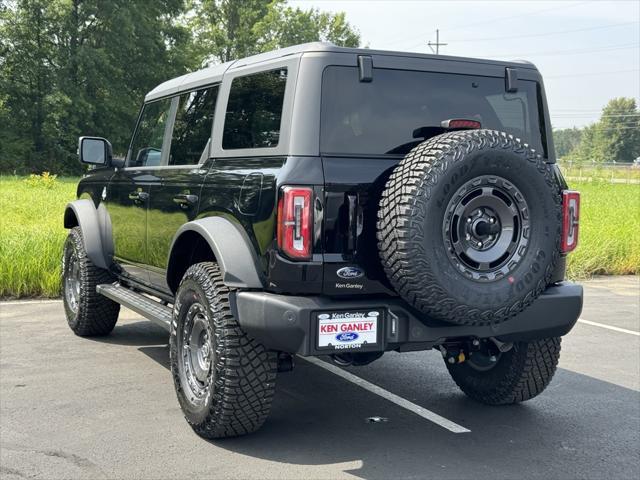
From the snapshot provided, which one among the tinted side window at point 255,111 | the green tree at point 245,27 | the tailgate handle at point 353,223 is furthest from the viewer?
the green tree at point 245,27

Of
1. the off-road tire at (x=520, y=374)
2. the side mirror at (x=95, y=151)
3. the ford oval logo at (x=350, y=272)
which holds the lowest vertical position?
the off-road tire at (x=520, y=374)

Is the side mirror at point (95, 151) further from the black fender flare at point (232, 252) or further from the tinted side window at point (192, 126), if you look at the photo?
the black fender flare at point (232, 252)

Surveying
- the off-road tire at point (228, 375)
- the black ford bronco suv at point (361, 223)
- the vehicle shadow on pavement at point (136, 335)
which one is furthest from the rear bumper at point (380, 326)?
the vehicle shadow on pavement at point (136, 335)

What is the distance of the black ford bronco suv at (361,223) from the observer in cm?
371

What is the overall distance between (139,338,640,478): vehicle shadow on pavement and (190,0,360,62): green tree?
63.3 meters

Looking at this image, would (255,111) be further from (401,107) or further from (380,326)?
(380,326)

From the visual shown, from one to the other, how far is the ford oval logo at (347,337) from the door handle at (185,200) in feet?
4.49

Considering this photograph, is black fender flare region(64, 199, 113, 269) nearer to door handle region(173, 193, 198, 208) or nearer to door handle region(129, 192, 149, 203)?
door handle region(129, 192, 149, 203)

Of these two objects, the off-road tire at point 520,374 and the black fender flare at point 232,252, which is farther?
the off-road tire at point 520,374

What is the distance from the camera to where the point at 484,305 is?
371 centimetres

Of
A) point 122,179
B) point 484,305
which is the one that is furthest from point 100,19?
point 484,305

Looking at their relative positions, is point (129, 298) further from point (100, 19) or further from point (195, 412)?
point (100, 19)

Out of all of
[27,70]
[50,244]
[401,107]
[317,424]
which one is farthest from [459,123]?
[27,70]

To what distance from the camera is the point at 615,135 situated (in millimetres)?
135125
